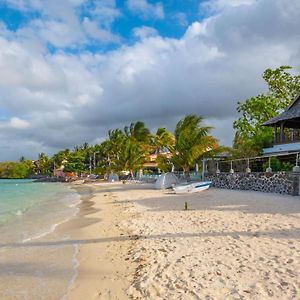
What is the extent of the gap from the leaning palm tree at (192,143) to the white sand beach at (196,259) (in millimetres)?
14327

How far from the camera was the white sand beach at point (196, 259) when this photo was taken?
4.51 metres

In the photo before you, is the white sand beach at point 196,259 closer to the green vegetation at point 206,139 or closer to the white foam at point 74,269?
the white foam at point 74,269

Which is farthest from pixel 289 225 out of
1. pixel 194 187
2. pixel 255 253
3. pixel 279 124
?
pixel 279 124

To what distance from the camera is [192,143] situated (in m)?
24.2

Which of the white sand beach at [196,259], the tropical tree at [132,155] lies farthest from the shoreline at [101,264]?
the tropical tree at [132,155]

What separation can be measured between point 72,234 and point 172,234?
3.29 meters

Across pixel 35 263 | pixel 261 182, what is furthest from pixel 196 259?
pixel 261 182

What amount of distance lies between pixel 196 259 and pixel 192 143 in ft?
61.4

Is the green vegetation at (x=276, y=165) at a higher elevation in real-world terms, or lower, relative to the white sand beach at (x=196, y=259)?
higher

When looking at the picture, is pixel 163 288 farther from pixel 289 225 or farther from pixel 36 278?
pixel 289 225

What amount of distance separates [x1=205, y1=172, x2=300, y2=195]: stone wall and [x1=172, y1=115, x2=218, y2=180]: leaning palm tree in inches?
75.5

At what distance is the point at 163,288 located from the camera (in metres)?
4.71

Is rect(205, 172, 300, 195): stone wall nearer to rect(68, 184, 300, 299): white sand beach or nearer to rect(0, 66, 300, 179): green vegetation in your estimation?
rect(0, 66, 300, 179): green vegetation

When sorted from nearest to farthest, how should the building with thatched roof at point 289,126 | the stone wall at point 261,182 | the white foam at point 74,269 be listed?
the white foam at point 74,269 < the stone wall at point 261,182 < the building with thatched roof at point 289,126
